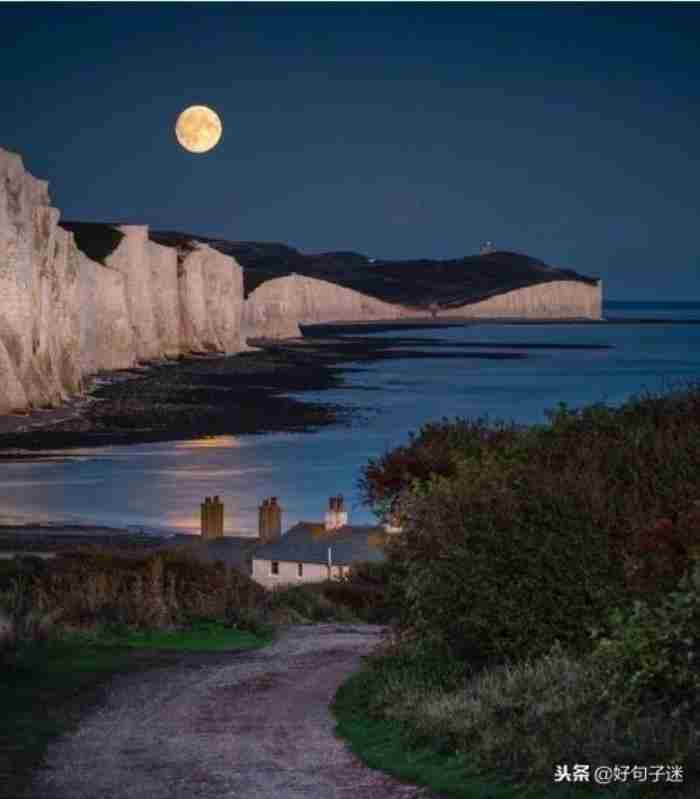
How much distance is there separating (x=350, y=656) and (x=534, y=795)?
616cm

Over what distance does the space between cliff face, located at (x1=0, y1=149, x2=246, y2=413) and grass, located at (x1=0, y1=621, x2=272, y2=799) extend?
4648cm

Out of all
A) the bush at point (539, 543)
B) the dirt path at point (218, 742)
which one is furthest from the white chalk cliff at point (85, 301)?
the bush at point (539, 543)

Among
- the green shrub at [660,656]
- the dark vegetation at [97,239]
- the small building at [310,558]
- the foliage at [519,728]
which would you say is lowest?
the small building at [310,558]

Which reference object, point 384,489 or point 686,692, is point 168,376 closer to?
point 384,489

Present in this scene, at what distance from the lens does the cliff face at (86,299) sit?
63094 mm

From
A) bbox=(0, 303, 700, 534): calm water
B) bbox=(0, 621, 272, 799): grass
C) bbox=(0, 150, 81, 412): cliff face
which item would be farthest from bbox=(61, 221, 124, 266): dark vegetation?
bbox=(0, 621, 272, 799): grass

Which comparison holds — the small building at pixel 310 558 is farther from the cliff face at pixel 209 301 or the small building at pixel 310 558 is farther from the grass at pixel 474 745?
the cliff face at pixel 209 301

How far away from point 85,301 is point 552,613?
248ft

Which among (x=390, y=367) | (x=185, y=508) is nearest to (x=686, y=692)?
(x=185, y=508)

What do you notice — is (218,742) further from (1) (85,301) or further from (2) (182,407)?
(1) (85,301)

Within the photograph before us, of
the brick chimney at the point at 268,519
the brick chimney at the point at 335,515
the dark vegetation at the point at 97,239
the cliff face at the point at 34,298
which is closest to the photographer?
the brick chimney at the point at 335,515

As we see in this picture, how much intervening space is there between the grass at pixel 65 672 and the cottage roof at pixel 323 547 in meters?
9.35

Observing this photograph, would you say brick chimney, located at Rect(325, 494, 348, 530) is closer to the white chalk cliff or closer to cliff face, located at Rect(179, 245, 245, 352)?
the white chalk cliff

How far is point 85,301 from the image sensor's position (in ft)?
282
